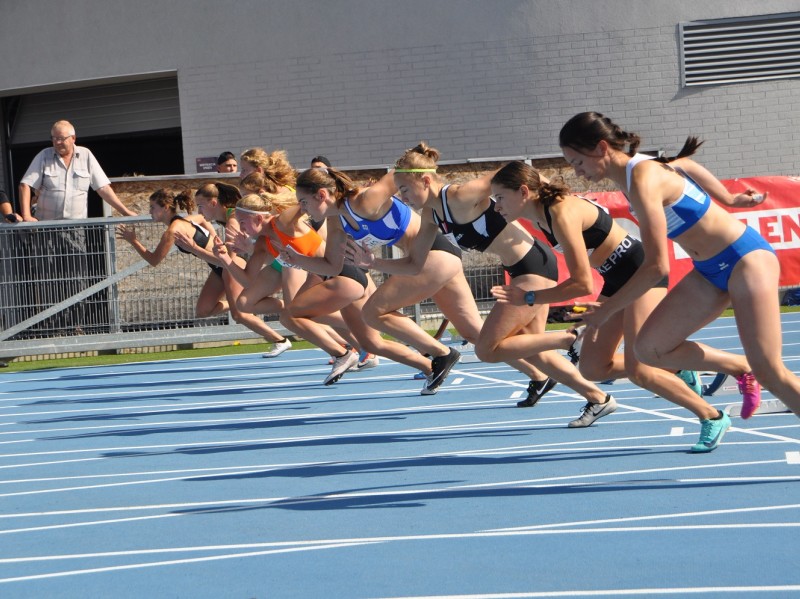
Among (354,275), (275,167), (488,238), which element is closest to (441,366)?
(354,275)

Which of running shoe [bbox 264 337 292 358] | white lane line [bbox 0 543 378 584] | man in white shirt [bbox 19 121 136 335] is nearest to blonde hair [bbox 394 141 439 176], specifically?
white lane line [bbox 0 543 378 584]

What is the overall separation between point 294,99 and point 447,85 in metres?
2.68

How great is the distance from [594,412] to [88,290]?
8.67 metres

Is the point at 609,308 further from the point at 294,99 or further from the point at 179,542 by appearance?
the point at 294,99

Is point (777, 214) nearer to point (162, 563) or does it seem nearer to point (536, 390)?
point (536, 390)

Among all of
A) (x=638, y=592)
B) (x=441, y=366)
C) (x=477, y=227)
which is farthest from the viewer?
(x=441, y=366)

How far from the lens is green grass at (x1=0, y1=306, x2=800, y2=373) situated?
15289mm

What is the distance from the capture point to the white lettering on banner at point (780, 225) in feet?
51.7

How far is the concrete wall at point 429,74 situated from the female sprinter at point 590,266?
13586mm

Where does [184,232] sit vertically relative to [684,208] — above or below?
above

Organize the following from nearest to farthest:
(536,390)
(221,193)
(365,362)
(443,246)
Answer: (443,246) < (536,390) < (221,193) < (365,362)

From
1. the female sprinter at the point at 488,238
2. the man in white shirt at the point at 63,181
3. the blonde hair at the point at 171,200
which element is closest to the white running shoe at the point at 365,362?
the blonde hair at the point at 171,200

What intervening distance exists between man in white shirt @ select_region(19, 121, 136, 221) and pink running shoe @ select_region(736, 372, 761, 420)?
32.3ft

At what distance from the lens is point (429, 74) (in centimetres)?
2056
